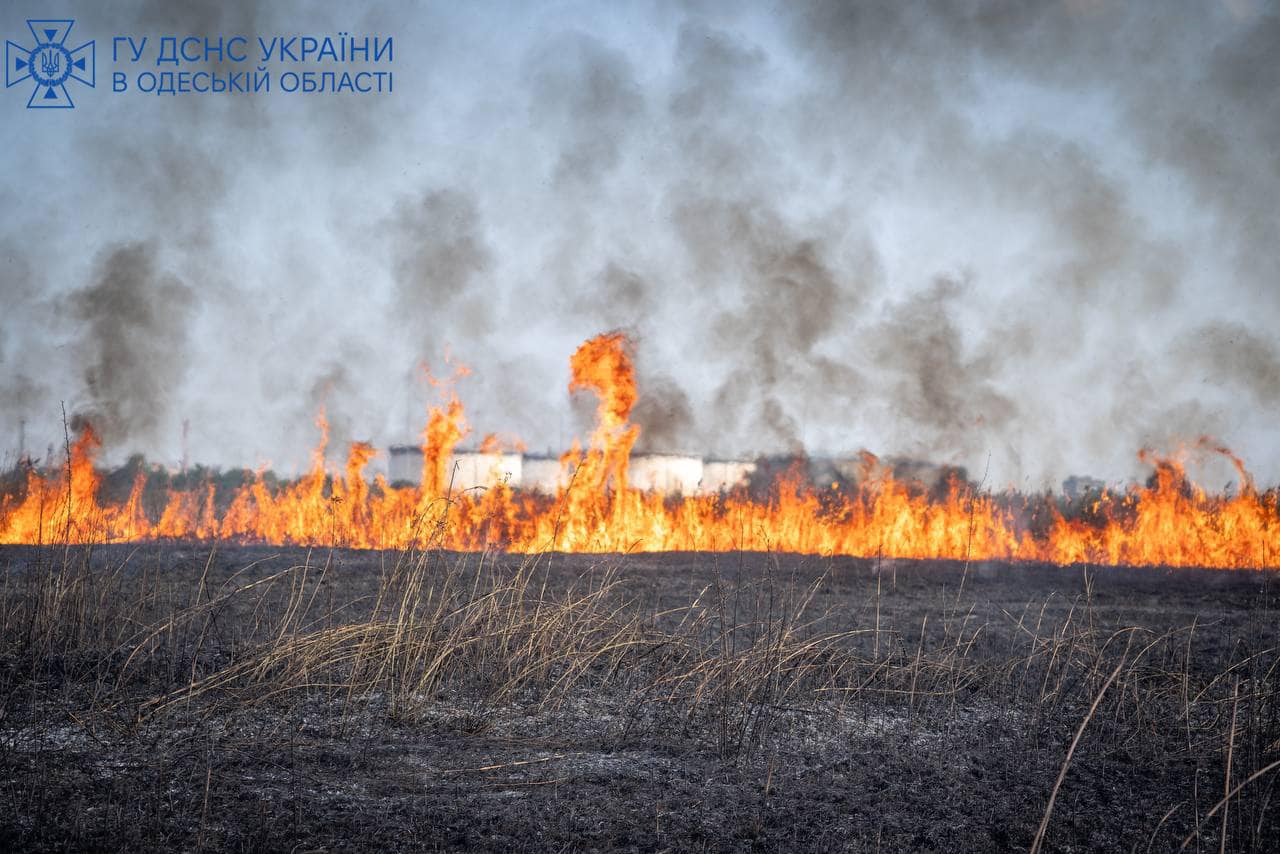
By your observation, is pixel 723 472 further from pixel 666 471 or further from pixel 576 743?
pixel 576 743

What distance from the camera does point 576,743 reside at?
14.2 ft

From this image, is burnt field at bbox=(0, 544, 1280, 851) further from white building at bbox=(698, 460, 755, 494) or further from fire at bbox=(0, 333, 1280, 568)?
white building at bbox=(698, 460, 755, 494)

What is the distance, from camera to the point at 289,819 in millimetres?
3166

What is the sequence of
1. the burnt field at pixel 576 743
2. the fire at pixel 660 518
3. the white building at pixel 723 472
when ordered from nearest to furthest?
the burnt field at pixel 576 743 → the fire at pixel 660 518 → the white building at pixel 723 472

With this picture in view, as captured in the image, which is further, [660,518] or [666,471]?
[666,471]

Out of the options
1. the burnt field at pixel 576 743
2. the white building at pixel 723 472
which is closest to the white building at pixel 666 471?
the white building at pixel 723 472

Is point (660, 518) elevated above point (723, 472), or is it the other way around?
point (723, 472)

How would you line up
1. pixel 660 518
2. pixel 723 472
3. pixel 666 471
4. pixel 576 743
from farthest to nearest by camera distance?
pixel 723 472, pixel 666 471, pixel 660 518, pixel 576 743

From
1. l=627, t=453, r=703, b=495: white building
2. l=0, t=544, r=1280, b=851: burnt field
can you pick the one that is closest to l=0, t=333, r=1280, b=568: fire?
l=0, t=544, r=1280, b=851: burnt field

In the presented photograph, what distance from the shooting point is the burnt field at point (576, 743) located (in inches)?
126

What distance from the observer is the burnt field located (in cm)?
320

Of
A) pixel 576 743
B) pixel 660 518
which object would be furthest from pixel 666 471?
pixel 576 743

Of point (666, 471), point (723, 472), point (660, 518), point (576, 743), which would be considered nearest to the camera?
point (576, 743)

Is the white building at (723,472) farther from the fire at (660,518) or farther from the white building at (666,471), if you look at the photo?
the fire at (660,518)
